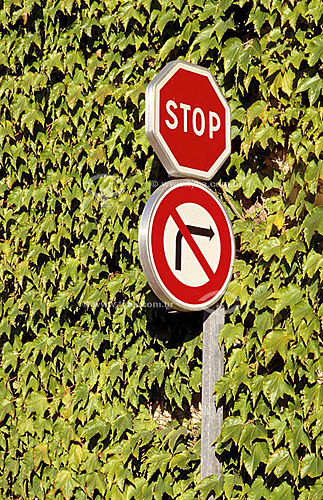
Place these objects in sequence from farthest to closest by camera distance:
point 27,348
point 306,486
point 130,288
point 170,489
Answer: point 27,348 < point 130,288 < point 170,489 < point 306,486

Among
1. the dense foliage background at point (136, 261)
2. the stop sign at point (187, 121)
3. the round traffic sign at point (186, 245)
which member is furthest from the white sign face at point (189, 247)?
the dense foliage background at point (136, 261)

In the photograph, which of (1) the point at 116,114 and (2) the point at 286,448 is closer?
(2) the point at 286,448

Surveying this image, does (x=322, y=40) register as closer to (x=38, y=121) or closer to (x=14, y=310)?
(x=38, y=121)

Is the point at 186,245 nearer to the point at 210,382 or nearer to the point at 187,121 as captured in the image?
the point at 187,121

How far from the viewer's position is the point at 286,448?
2.63 meters

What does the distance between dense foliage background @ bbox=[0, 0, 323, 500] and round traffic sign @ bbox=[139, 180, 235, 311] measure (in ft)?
0.77

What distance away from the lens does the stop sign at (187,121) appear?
2.49 metres

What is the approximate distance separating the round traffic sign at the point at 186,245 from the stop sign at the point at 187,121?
10 cm

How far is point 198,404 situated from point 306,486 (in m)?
0.62

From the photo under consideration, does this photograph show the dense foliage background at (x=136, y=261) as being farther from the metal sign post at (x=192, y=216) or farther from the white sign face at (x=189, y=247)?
the white sign face at (x=189, y=247)

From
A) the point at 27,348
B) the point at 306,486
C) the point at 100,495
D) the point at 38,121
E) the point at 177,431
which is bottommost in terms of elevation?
the point at 100,495

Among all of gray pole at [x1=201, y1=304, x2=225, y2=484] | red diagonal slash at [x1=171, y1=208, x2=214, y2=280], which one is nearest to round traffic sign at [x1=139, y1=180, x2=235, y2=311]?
red diagonal slash at [x1=171, y1=208, x2=214, y2=280]

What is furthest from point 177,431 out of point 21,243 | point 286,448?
point 21,243

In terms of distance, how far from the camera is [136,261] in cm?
325
